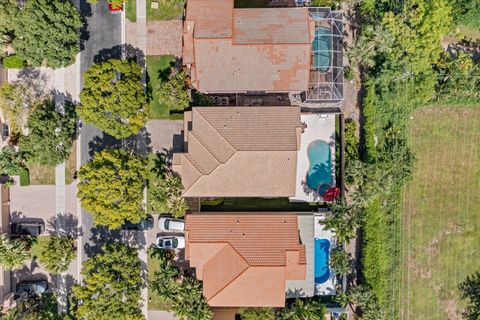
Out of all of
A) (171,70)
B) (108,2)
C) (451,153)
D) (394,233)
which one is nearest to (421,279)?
(394,233)

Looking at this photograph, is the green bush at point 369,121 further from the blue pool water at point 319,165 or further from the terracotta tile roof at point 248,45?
the terracotta tile roof at point 248,45

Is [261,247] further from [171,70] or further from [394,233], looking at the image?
[171,70]

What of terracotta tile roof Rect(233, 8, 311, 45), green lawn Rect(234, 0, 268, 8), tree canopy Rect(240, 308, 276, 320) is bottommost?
tree canopy Rect(240, 308, 276, 320)

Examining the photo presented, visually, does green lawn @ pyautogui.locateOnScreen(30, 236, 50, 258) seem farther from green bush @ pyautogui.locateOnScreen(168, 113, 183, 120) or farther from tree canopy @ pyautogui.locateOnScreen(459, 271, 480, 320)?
tree canopy @ pyautogui.locateOnScreen(459, 271, 480, 320)

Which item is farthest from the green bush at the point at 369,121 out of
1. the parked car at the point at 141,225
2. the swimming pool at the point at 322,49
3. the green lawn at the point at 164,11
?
the parked car at the point at 141,225

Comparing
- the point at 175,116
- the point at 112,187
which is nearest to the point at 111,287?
the point at 112,187

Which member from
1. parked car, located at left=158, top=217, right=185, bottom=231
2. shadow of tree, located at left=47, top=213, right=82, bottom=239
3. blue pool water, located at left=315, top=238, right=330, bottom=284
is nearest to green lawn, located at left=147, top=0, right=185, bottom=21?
parked car, located at left=158, top=217, right=185, bottom=231

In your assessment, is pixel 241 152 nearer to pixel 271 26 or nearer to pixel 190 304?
pixel 271 26
